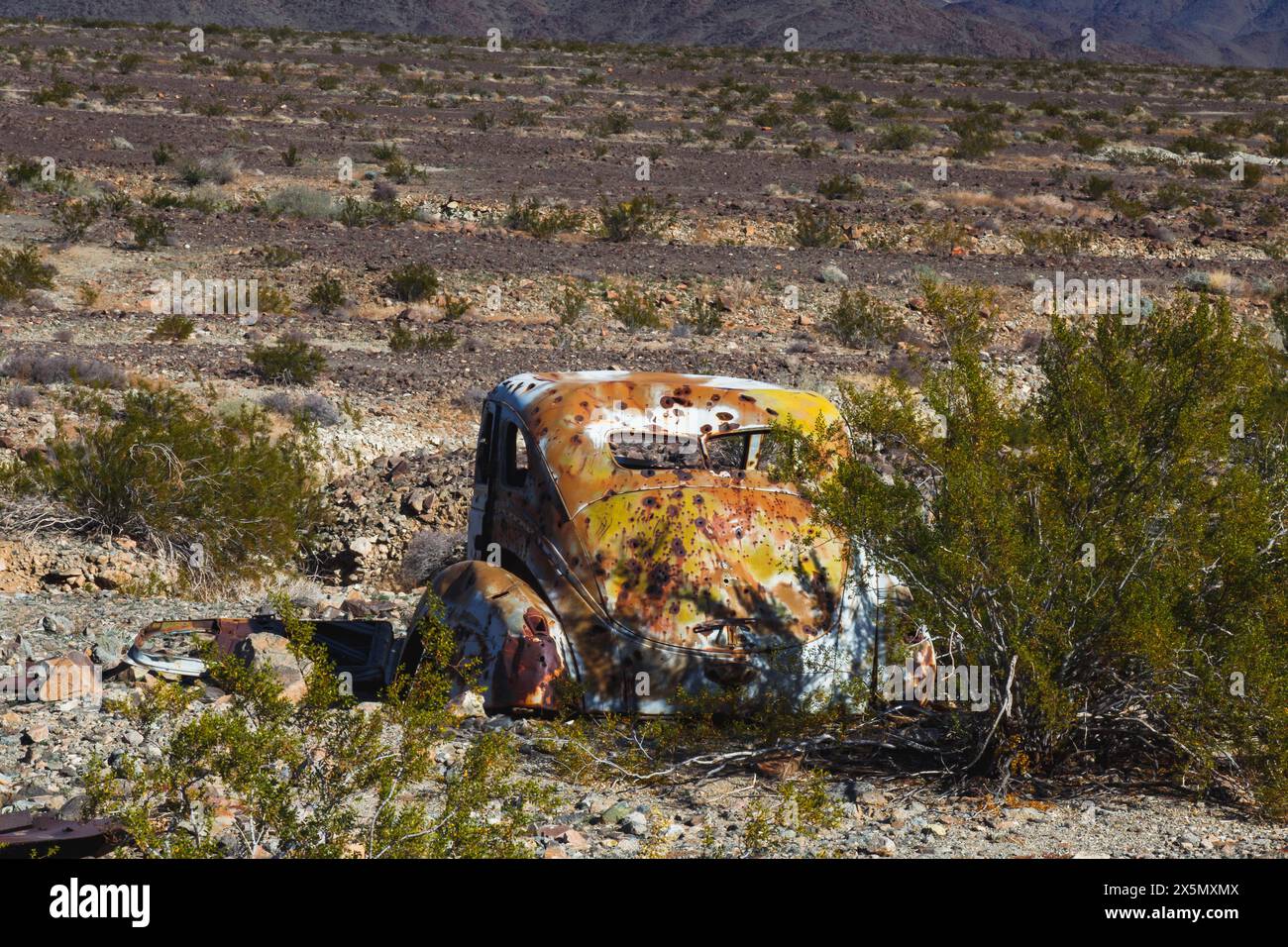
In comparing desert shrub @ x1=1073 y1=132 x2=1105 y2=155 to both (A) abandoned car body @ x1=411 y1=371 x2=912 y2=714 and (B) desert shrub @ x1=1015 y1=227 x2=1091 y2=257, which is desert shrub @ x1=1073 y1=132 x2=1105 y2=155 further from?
(A) abandoned car body @ x1=411 y1=371 x2=912 y2=714

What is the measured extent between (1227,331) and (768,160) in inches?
1121

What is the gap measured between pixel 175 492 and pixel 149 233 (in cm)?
1192

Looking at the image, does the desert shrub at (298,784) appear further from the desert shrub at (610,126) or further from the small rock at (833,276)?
the desert shrub at (610,126)

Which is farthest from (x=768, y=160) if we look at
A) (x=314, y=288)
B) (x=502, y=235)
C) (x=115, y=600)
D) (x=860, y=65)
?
(x=860, y=65)

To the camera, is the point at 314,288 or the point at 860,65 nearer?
the point at 314,288

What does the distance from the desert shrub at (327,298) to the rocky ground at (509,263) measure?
177 millimetres

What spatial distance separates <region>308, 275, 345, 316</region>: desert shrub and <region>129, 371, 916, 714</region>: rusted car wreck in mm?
11642

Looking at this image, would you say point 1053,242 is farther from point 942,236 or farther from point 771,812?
point 771,812

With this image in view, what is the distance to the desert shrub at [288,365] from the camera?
13898 mm

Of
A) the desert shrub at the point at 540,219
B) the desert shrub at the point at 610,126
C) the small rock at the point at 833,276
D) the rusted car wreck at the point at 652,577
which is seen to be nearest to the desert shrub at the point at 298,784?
the rusted car wreck at the point at 652,577

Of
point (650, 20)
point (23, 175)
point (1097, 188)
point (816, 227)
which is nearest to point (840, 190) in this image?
point (816, 227)

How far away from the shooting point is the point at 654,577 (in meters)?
5.80
